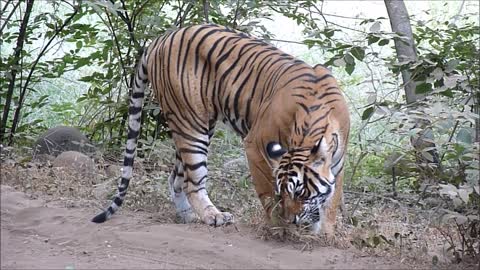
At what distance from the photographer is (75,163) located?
23.6ft

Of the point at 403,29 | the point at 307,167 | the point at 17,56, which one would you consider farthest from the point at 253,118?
the point at 17,56

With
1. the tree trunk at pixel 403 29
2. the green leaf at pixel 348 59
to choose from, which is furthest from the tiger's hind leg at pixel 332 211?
the tree trunk at pixel 403 29

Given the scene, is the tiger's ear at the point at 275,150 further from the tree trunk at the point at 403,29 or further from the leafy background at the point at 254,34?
the tree trunk at the point at 403,29

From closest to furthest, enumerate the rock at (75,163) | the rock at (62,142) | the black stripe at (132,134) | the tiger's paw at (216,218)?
the tiger's paw at (216,218), the black stripe at (132,134), the rock at (75,163), the rock at (62,142)

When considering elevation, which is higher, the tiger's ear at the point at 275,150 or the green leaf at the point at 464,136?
the green leaf at the point at 464,136

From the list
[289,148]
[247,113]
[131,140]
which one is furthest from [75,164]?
[289,148]

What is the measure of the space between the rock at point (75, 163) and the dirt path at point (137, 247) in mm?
1426

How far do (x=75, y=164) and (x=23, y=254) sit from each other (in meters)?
2.41

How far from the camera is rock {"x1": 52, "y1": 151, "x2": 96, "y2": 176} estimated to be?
23.3 feet

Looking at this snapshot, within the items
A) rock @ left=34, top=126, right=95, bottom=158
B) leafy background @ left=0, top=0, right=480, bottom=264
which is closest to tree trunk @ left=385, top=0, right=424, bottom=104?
leafy background @ left=0, top=0, right=480, bottom=264

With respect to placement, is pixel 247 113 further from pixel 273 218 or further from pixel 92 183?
pixel 92 183

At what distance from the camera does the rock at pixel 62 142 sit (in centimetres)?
797

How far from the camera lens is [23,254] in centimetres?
481

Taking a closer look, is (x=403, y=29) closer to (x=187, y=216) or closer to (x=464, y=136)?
(x=464, y=136)
